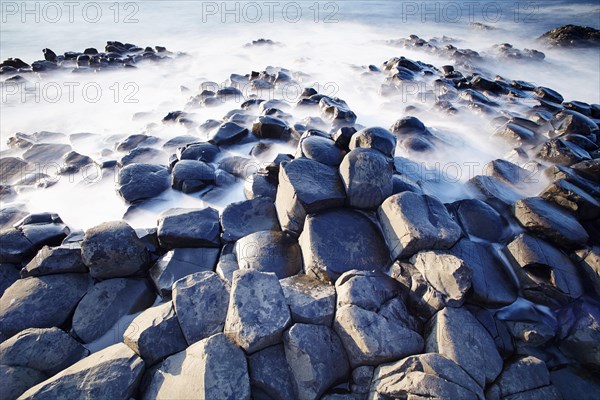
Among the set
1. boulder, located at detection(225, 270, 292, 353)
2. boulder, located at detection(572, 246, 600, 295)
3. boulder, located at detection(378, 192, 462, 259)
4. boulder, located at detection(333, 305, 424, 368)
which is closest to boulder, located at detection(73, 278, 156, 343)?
boulder, located at detection(225, 270, 292, 353)

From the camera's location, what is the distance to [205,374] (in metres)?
2.09

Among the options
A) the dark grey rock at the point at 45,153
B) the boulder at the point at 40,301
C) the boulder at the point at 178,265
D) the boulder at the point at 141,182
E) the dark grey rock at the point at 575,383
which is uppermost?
the dark grey rock at the point at 45,153

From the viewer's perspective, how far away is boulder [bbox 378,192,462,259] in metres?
2.95

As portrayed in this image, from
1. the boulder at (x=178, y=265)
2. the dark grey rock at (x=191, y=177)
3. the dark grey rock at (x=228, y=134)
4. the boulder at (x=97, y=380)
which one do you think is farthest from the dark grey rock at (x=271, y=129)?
the boulder at (x=97, y=380)

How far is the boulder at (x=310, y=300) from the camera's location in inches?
97.0

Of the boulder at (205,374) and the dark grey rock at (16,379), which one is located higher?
the boulder at (205,374)

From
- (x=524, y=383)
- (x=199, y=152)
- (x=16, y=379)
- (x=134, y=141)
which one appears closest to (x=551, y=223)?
(x=524, y=383)

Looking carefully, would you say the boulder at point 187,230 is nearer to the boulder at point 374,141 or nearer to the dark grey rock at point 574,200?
the boulder at point 374,141

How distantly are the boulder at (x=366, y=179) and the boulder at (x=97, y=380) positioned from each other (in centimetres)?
218

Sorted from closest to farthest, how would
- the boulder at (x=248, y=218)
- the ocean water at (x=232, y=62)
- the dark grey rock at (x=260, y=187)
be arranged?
1. the boulder at (x=248, y=218)
2. the dark grey rock at (x=260, y=187)
3. the ocean water at (x=232, y=62)

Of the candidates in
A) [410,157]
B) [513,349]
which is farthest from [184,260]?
[410,157]

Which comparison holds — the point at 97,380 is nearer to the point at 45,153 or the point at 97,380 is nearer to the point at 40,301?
the point at 40,301

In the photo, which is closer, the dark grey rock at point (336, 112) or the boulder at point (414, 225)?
the boulder at point (414, 225)

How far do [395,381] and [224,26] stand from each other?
1764 cm
